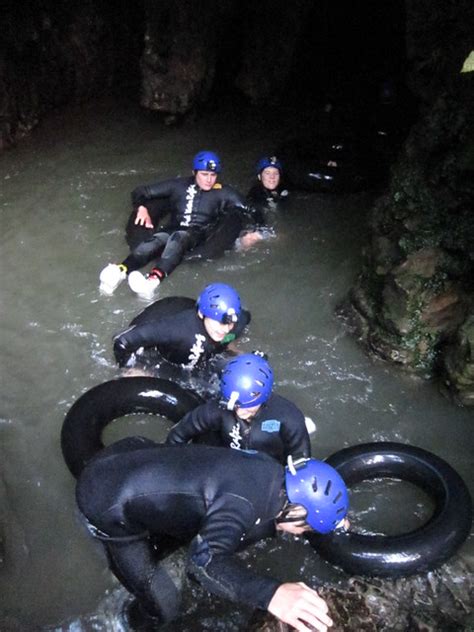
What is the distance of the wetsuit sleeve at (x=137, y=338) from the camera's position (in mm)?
5660

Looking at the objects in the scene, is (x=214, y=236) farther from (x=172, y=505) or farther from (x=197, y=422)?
(x=172, y=505)

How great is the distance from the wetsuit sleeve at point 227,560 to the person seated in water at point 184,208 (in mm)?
4408

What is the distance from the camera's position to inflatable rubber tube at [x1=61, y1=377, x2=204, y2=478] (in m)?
5.00

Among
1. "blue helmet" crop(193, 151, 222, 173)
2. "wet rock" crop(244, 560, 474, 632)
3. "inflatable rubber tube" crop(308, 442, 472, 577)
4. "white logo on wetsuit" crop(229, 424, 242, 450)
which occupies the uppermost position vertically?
"blue helmet" crop(193, 151, 222, 173)

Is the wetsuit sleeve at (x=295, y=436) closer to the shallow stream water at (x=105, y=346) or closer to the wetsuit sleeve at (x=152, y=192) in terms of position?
the shallow stream water at (x=105, y=346)

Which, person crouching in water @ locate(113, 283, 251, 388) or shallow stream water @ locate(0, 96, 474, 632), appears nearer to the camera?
shallow stream water @ locate(0, 96, 474, 632)

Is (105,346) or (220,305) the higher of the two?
(220,305)

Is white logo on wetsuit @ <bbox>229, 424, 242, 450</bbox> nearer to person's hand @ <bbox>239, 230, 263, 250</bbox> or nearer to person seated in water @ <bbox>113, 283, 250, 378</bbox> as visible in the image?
person seated in water @ <bbox>113, 283, 250, 378</bbox>

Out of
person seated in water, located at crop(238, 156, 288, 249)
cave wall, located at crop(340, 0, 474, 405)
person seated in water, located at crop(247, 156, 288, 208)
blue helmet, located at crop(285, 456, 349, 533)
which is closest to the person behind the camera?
blue helmet, located at crop(285, 456, 349, 533)

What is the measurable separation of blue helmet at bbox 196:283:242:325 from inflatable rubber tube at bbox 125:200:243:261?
235cm

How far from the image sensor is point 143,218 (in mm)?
8188

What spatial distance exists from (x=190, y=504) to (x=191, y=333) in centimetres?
226

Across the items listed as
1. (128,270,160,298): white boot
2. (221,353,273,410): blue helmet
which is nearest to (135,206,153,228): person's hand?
(128,270,160,298): white boot

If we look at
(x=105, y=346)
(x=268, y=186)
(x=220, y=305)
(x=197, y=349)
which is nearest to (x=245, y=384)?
(x=220, y=305)
